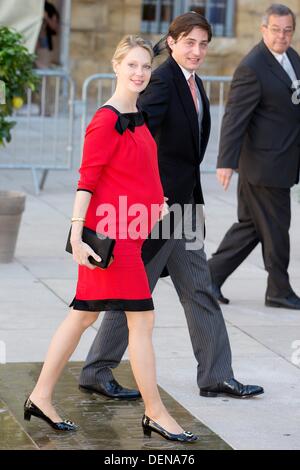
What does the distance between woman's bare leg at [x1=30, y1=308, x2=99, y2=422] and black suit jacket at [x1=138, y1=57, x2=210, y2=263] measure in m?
0.63

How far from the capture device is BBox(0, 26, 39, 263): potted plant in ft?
30.3

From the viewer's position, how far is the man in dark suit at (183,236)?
605 cm

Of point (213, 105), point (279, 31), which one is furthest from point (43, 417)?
point (213, 105)

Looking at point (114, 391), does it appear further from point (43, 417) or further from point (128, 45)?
point (128, 45)

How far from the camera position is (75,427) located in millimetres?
5551

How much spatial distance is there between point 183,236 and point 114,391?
806 millimetres

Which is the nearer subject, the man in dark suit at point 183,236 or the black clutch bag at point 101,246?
the black clutch bag at point 101,246

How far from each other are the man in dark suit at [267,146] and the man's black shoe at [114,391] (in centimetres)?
226

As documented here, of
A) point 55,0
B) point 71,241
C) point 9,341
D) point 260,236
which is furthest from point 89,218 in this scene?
point 55,0

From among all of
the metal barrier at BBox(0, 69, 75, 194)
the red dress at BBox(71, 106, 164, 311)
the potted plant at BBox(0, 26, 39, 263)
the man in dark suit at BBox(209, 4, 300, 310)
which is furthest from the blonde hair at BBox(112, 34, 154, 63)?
the metal barrier at BBox(0, 69, 75, 194)

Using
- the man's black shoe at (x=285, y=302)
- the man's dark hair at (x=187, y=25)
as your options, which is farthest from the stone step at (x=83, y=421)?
the man's black shoe at (x=285, y=302)

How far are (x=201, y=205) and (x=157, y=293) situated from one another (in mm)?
2439

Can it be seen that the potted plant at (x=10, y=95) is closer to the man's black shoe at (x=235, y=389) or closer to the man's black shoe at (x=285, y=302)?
the man's black shoe at (x=285, y=302)

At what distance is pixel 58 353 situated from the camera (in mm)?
5508
